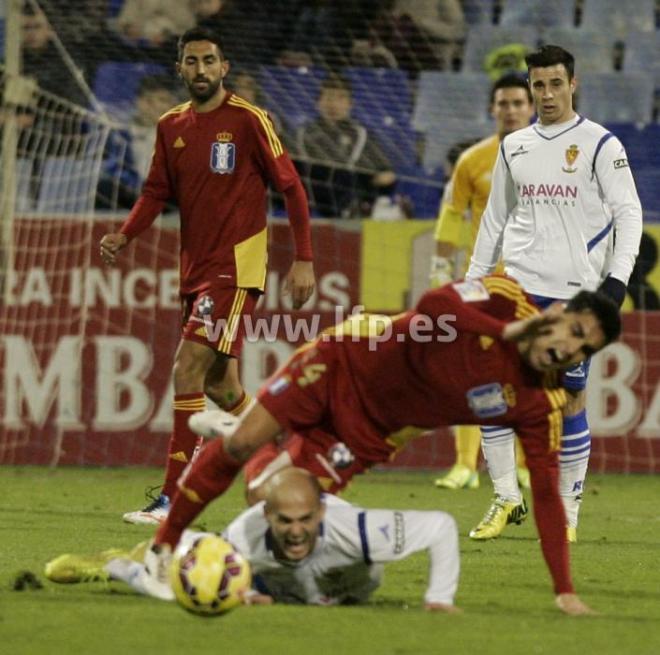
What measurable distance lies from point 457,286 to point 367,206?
8223 mm

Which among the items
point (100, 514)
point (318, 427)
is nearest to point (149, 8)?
point (100, 514)

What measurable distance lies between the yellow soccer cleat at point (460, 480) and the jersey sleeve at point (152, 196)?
3130 millimetres

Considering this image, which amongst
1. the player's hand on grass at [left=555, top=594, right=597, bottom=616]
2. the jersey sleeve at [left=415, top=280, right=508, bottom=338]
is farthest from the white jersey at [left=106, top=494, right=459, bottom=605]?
the jersey sleeve at [left=415, top=280, right=508, bottom=338]

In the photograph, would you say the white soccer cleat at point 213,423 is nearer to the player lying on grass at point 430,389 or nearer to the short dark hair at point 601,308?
the player lying on grass at point 430,389

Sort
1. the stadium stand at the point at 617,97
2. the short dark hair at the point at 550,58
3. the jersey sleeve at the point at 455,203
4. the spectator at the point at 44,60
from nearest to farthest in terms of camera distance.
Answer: the short dark hair at the point at 550,58, the jersey sleeve at the point at 455,203, the spectator at the point at 44,60, the stadium stand at the point at 617,97

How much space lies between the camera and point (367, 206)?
44.4ft

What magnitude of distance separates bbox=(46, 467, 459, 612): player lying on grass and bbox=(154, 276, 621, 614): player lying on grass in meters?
0.17

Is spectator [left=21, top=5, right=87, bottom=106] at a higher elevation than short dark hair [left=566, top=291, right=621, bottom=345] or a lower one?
higher

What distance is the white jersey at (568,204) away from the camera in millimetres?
7266

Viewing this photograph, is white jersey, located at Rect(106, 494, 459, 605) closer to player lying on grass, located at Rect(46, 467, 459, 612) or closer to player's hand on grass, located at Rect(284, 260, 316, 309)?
player lying on grass, located at Rect(46, 467, 459, 612)

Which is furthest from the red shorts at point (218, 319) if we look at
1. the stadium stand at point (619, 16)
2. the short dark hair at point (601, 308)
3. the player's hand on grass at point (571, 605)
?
the stadium stand at point (619, 16)

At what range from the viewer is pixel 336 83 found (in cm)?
1428

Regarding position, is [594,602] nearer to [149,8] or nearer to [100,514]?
[100,514]

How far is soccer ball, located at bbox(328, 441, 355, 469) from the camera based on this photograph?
221 inches
